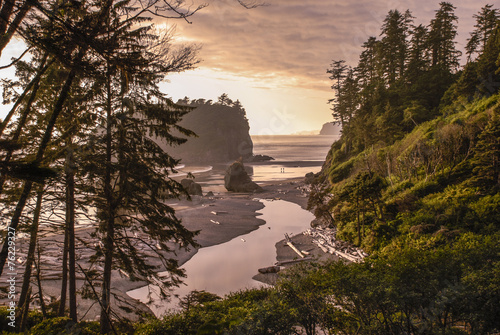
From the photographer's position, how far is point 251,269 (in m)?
17.3

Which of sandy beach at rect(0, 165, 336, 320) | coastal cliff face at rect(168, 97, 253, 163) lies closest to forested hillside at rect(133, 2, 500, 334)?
sandy beach at rect(0, 165, 336, 320)

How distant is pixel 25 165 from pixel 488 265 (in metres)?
8.71

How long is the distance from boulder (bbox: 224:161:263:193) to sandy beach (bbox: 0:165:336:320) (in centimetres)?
199

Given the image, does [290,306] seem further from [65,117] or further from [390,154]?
[390,154]

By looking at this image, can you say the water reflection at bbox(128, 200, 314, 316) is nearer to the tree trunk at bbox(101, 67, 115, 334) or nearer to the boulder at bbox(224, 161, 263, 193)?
the tree trunk at bbox(101, 67, 115, 334)

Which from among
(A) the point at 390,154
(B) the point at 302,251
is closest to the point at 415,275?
(B) the point at 302,251

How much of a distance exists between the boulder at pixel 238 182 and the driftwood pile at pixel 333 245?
23.5m

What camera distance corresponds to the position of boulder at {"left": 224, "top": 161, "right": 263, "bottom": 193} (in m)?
46.1

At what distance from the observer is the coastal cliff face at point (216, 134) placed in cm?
12325

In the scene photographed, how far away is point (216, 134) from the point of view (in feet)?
420

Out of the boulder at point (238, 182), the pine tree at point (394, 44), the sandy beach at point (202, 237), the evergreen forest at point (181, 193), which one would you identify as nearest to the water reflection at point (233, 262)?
the sandy beach at point (202, 237)

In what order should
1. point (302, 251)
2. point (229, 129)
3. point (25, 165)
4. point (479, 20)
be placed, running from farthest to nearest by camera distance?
point (229, 129) → point (479, 20) → point (302, 251) → point (25, 165)

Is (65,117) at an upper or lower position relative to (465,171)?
upper

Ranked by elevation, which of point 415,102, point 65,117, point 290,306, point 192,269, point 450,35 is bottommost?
point 192,269
